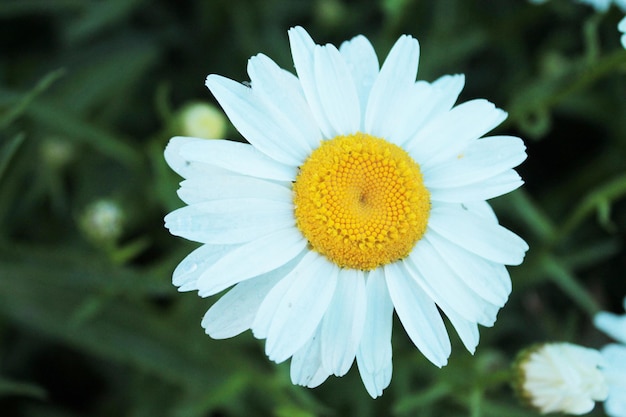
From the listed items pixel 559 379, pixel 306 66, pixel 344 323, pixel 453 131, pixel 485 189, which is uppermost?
pixel 306 66

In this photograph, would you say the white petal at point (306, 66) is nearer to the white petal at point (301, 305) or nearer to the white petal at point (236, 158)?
the white petal at point (236, 158)

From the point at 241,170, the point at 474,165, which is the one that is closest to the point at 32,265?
the point at 241,170

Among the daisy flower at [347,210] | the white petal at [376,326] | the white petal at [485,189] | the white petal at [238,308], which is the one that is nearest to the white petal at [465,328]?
the daisy flower at [347,210]

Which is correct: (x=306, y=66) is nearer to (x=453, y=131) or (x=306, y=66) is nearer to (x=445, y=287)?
(x=453, y=131)

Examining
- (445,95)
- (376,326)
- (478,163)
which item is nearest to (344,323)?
(376,326)

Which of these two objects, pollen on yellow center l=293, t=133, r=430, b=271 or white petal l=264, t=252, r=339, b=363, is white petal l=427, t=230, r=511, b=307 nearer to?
pollen on yellow center l=293, t=133, r=430, b=271

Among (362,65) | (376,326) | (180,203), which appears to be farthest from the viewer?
(180,203)
